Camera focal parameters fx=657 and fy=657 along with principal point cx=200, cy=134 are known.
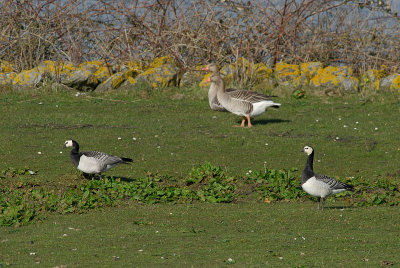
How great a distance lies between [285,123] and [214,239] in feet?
40.7

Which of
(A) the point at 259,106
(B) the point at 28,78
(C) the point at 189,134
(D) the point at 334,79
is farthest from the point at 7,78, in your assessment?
(D) the point at 334,79

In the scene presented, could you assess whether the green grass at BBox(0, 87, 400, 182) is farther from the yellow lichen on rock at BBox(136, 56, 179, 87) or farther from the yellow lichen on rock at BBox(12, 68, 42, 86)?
the yellow lichen on rock at BBox(136, 56, 179, 87)

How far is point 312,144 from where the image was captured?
19.6 meters

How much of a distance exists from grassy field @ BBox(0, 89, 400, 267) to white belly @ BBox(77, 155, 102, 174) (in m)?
0.68

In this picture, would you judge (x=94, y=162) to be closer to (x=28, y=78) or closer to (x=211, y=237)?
(x=211, y=237)

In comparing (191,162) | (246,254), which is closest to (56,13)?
(191,162)

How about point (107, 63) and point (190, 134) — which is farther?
point (107, 63)

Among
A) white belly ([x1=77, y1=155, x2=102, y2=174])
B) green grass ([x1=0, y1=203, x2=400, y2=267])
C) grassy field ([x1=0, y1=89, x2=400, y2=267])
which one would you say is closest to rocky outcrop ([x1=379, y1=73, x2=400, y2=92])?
grassy field ([x1=0, y1=89, x2=400, y2=267])

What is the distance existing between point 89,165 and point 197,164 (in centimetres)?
367

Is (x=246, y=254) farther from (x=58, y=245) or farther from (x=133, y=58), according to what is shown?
(x=133, y=58)

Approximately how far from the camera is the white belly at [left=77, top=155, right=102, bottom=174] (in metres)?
Result: 14.7

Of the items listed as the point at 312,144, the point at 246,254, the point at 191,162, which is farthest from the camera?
the point at 312,144

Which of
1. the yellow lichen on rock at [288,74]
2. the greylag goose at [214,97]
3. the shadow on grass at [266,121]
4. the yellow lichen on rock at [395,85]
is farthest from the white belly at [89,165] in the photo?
the yellow lichen on rock at [395,85]

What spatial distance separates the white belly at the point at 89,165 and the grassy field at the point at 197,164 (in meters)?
0.68
